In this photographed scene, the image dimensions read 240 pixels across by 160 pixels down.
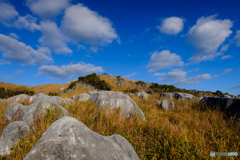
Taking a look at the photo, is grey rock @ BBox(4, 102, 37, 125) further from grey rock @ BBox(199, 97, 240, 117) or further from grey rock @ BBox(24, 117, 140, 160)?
grey rock @ BBox(199, 97, 240, 117)

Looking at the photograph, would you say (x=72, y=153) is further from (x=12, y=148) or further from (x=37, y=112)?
(x=37, y=112)

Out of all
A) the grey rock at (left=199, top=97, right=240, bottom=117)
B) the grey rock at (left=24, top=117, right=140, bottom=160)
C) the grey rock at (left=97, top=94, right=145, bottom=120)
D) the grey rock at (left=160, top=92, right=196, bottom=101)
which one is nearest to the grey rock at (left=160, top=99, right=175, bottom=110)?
the grey rock at (left=199, top=97, right=240, bottom=117)

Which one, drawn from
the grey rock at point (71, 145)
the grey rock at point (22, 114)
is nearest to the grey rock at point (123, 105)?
the grey rock at point (22, 114)

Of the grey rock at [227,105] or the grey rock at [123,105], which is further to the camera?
the grey rock at [227,105]

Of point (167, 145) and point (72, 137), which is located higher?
point (72, 137)

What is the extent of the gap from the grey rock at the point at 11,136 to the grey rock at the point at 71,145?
2107mm

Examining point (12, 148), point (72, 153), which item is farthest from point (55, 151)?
point (12, 148)

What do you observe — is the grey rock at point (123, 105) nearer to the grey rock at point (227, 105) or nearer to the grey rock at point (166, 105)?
the grey rock at point (166, 105)

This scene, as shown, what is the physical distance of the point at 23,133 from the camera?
3027mm

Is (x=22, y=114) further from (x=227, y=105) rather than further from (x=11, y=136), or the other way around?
(x=227, y=105)

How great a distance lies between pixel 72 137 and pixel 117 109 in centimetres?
326

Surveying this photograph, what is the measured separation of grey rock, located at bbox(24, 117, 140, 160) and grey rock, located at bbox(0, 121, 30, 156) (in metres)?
2.11

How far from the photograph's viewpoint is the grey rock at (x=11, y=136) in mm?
2760

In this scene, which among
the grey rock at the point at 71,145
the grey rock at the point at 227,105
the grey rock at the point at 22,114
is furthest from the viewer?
the grey rock at the point at 227,105
